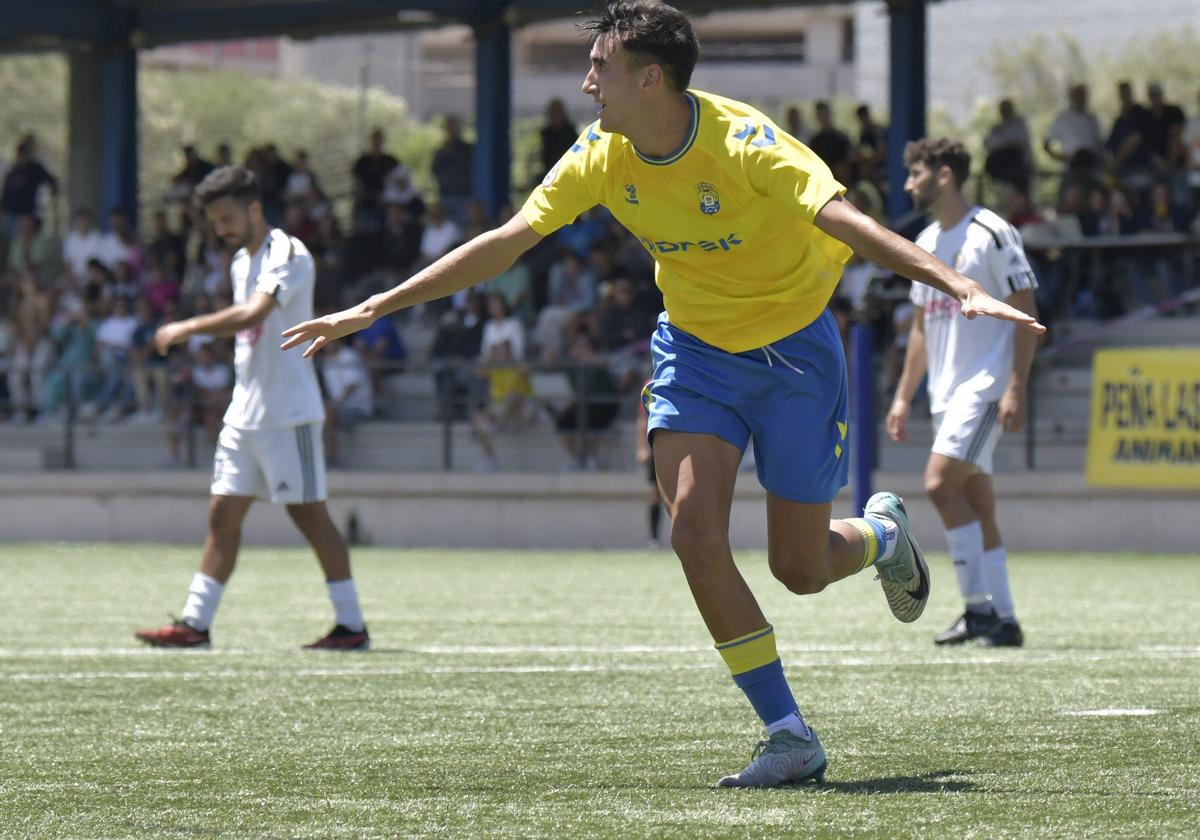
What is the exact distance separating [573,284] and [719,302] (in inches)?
590

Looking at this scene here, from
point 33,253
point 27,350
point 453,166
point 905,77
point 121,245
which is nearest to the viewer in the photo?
point 905,77

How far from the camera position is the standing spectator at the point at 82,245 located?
78.4ft

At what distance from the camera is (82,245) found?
24.2 meters

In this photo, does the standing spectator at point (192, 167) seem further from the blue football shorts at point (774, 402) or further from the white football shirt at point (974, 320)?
the blue football shorts at point (774, 402)

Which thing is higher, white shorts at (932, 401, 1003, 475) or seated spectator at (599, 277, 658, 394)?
seated spectator at (599, 277, 658, 394)

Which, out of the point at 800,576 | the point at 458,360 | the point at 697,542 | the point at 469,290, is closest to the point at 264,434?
the point at 800,576

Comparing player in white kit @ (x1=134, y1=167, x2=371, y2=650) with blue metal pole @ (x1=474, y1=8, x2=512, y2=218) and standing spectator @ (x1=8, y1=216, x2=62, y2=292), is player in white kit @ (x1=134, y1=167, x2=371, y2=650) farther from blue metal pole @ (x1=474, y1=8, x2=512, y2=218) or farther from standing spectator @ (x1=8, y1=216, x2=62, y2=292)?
standing spectator @ (x1=8, y1=216, x2=62, y2=292)

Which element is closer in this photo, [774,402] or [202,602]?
[774,402]

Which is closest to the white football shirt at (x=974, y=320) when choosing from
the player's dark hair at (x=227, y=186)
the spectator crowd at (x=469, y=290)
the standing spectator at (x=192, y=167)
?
the player's dark hair at (x=227, y=186)

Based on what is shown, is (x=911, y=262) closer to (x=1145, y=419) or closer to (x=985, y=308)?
(x=985, y=308)

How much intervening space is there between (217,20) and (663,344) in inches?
863

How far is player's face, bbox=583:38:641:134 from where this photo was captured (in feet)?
16.7

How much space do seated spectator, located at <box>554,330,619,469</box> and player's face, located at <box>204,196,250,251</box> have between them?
31.8ft

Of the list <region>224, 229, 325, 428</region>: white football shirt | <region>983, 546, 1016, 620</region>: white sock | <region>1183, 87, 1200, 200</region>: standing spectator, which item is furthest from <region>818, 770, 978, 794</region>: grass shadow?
<region>1183, 87, 1200, 200</region>: standing spectator
